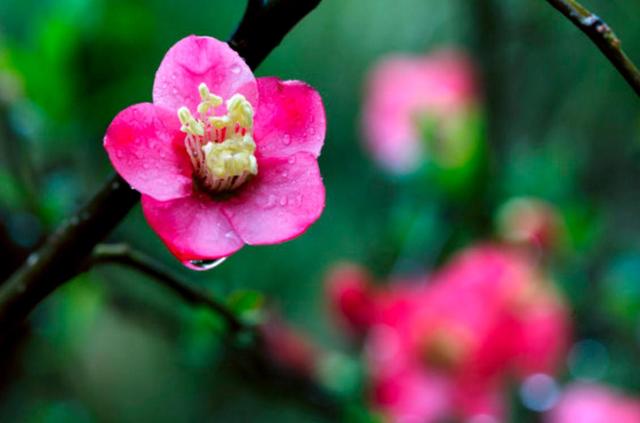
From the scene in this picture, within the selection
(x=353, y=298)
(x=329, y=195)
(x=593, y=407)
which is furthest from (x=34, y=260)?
(x=329, y=195)

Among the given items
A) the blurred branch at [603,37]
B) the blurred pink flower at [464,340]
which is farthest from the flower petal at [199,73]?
the blurred pink flower at [464,340]

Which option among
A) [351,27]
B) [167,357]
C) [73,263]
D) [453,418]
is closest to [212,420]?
[167,357]

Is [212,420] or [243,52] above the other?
[243,52]

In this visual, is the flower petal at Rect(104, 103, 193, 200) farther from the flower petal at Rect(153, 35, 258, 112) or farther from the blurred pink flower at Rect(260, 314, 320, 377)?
the blurred pink flower at Rect(260, 314, 320, 377)

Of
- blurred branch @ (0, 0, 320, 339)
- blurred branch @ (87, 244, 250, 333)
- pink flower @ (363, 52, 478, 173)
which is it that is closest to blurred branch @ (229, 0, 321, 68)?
blurred branch @ (0, 0, 320, 339)

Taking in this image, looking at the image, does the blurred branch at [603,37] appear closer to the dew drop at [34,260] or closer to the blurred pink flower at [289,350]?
the dew drop at [34,260]

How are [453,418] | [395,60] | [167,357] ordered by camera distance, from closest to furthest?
1. [453,418]
2. [395,60]
3. [167,357]

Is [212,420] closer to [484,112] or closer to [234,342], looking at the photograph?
[484,112]
